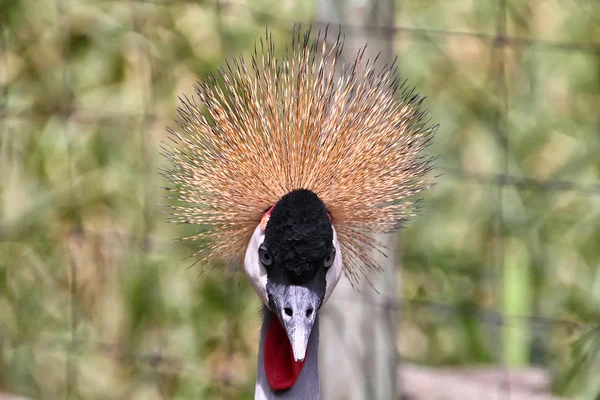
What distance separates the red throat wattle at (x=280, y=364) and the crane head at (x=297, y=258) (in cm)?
10

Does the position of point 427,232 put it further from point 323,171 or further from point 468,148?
point 323,171

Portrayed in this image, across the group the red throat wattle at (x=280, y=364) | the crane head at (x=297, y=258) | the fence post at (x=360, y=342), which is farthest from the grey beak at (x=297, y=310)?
the fence post at (x=360, y=342)

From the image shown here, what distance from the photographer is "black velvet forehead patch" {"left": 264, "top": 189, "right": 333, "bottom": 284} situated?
135 cm

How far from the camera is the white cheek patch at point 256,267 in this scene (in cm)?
141

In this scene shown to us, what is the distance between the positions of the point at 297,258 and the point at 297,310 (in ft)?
0.22

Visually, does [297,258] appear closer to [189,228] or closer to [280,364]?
[280,364]

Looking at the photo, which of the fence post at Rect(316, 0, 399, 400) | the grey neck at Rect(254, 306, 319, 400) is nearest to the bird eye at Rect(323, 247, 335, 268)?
the grey neck at Rect(254, 306, 319, 400)

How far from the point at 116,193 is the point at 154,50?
462mm

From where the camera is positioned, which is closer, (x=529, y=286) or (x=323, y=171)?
(x=323, y=171)

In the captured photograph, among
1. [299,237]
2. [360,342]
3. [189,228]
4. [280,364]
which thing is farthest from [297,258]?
[189,228]

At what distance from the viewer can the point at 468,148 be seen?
10.4 ft

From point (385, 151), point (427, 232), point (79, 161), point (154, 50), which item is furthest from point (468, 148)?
point (385, 151)

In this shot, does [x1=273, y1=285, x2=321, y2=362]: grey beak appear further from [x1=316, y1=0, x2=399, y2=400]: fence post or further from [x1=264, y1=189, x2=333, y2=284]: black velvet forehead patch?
[x1=316, y1=0, x2=399, y2=400]: fence post

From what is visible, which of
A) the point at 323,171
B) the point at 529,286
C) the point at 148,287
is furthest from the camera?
the point at 148,287
